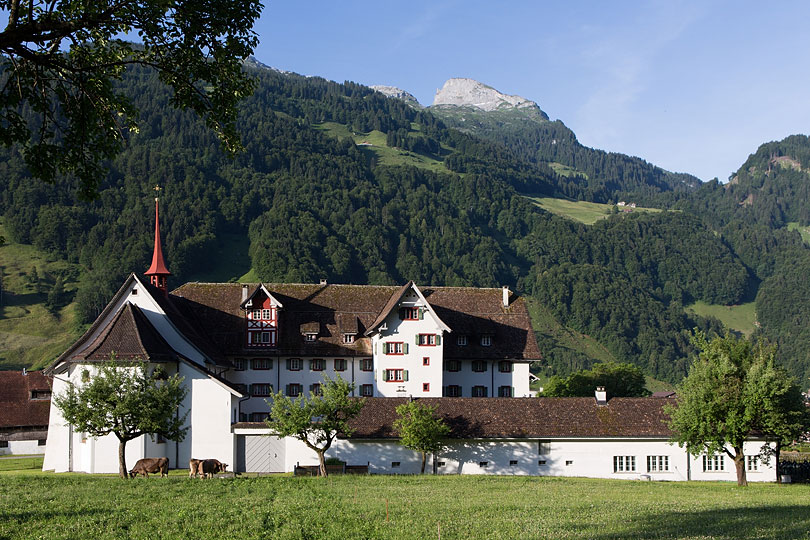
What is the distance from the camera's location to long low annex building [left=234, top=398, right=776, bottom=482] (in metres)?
56.3

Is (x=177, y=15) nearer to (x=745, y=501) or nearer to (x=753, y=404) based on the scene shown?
(x=745, y=501)

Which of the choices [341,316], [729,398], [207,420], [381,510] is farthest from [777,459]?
[207,420]

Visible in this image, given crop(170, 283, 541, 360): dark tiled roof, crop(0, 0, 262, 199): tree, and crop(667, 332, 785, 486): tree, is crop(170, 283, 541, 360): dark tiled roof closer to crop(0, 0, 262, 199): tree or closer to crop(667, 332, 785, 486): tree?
crop(667, 332, 785, 486): tree

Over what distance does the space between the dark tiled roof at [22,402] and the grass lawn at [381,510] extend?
150 ft

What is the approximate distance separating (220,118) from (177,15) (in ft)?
6.32

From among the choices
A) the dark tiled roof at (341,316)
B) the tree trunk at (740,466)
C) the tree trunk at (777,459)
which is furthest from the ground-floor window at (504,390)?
the tree trunk at (740,466)

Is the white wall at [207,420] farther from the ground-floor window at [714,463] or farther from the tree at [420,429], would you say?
the ground-floor window at [714,463]

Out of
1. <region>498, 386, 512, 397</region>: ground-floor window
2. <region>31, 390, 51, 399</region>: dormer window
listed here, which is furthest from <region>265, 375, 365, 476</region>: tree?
<region>31, 390, 51, 399</region>: dormer window

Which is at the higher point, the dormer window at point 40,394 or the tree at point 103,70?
the tree at point 103,70

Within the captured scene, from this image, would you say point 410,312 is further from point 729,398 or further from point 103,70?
point 103,70

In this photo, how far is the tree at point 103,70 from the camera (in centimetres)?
1434

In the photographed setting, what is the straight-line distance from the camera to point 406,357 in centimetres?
7206

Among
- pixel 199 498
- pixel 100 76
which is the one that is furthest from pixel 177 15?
pixel 199 498

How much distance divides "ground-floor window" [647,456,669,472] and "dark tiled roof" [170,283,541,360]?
18.8 m
